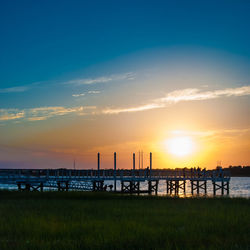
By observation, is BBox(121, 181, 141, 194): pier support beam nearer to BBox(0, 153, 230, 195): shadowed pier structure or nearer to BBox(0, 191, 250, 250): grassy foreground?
BBox(0, 153, 230, 195): shadowed pier structure

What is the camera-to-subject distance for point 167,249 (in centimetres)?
1163

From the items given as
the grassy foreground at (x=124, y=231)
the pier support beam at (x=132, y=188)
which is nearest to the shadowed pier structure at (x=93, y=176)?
the pier support beam at (x=132, y=188)

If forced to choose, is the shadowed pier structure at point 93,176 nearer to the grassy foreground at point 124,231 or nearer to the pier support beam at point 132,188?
the pier support beam at point 132,188

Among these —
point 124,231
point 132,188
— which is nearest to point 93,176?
point 132,188

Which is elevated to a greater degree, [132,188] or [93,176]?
[93,176]

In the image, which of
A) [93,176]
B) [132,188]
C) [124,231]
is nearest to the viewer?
[124,231]

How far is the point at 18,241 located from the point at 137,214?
28.0 ft

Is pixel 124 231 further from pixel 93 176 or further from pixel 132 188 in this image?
pixel 132 188

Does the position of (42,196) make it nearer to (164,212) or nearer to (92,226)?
(164,212)

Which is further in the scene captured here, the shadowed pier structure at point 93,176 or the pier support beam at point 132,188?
the pier support beam at point 132,188

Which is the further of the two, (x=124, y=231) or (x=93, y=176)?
(x=93, y=176)

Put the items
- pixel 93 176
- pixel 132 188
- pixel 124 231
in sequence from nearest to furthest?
pixel 124 231 < pixel 93 176 < pixel 132 188

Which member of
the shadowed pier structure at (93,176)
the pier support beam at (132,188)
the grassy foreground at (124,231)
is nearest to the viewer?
the grassy foreground at (124,231)

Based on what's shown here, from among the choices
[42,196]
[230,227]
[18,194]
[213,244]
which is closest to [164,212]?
[230,227]
